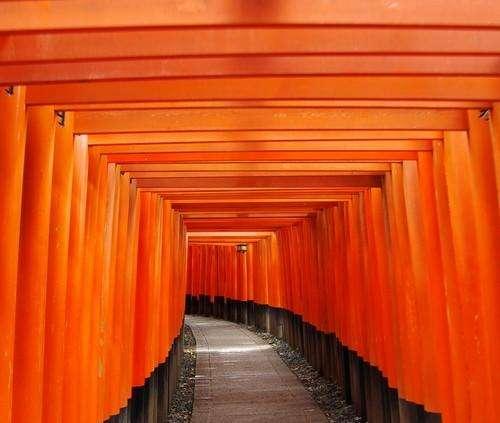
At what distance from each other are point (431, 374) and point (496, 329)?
168 cm

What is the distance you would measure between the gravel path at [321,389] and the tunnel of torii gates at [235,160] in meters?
1.57

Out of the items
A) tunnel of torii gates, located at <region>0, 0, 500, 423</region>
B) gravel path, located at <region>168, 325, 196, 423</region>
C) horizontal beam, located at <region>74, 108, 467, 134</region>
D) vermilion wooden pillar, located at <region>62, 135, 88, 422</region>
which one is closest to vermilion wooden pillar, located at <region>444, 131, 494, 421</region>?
tunnel of torii gates, located at <region>0, 0, 500, 423</region>

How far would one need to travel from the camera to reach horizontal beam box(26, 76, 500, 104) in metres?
3.36

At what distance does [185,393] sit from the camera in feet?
32.6

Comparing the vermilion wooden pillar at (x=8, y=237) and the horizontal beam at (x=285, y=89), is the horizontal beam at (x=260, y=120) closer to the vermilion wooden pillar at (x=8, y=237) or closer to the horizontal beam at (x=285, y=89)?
the horizontal beam at (x=285, y=89)

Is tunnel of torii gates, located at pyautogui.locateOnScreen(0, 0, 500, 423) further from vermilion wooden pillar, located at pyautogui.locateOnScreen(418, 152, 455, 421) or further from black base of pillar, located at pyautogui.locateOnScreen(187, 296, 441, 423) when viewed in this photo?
black base of pillar, located at pyautogui.locateOnScreen(187, 296, 441, 423)

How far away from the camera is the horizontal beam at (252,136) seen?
170 inches

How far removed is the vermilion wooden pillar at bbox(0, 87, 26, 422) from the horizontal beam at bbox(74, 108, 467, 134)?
126 cm

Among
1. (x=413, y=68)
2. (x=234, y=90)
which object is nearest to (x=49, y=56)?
(x=234, y=90)

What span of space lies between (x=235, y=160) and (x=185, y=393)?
6478 mm

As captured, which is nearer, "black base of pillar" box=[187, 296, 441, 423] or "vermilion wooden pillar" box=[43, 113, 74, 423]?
"vermilion wooden pillar" box=[43, 113, 74, 423]

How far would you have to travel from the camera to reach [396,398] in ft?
19.5

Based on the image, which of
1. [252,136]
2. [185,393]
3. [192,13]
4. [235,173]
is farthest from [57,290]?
[185,393]

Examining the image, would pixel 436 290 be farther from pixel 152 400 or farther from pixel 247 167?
pixel 152 400
